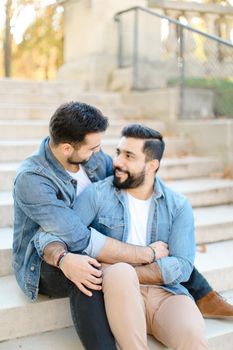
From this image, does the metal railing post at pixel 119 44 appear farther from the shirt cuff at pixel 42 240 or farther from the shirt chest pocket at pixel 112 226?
the shirt cuff at pixel 42 240

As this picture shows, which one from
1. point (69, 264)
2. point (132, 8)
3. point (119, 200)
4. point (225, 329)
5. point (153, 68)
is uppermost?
point (132, 8)

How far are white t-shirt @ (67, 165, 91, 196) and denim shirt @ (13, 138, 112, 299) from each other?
0.38 feet

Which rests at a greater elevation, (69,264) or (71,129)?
(71,129)

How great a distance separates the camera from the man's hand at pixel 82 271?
2.51m

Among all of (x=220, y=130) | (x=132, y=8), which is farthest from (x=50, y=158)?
(x=132, y=8)

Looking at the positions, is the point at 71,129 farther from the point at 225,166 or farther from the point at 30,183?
the point at 225,166

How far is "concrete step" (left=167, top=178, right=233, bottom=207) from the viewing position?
4.64 metres

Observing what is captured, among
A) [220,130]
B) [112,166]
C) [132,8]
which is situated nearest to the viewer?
[112,166]

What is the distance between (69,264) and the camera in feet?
8.38

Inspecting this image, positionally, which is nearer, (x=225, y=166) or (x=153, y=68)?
(x=225, y=166)

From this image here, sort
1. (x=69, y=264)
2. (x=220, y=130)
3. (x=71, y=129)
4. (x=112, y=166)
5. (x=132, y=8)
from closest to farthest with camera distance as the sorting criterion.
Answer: (x=69, y=264) < (x=71, y=129) < (x=112, y=166) < (x=220, y=130) < (x=132, y=8)

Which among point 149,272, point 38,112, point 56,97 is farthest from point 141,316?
point 56,97

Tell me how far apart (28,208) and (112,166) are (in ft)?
2.58

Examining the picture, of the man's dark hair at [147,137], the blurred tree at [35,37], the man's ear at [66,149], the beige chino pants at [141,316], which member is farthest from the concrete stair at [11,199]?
the blurred tree at [35,37]
